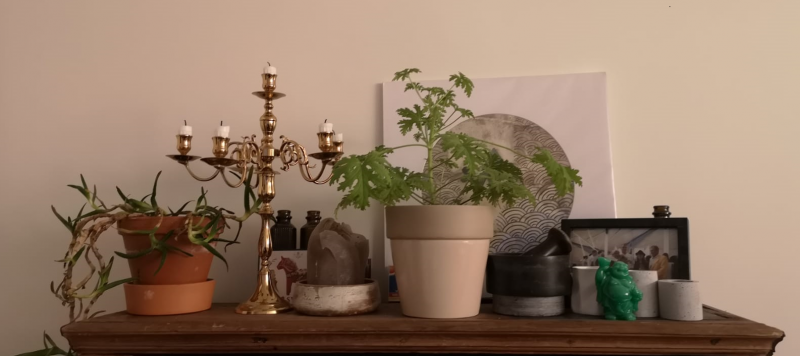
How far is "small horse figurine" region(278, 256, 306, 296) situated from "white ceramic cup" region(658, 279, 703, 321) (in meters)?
0.61

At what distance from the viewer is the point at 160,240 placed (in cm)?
80

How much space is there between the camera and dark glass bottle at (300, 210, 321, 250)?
95cm

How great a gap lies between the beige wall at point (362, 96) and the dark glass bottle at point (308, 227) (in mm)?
91

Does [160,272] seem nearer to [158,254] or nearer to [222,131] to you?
[158,254]

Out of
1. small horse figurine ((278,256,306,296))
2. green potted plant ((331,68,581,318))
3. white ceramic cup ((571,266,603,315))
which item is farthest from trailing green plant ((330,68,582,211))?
small horse figurine ((278,256,306,296))

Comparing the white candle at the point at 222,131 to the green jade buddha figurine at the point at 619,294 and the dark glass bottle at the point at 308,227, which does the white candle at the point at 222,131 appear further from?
the green jade buddha figurine at the point at 619,294

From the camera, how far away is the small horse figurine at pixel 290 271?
0.94 meters

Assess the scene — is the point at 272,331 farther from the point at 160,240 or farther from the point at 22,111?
the point at 22,111

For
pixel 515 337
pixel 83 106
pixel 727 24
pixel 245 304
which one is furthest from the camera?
pixel 83 106

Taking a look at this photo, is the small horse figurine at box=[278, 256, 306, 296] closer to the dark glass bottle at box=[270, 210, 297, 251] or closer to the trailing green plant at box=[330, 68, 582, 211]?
the dark glass bottle at box=[270, 210, 297, 251]

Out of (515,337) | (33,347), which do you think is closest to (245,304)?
(515,337)

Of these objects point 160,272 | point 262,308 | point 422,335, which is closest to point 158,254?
A: point 160,272

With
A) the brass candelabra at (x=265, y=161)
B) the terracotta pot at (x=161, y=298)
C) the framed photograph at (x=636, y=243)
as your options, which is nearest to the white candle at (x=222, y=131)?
the brass candelabra at (x=265, y=161)

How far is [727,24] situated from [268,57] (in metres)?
0.95
